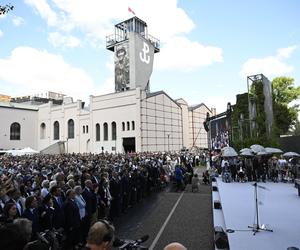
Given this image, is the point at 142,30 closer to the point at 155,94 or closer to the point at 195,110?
the point at 155,94

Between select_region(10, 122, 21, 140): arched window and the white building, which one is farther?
select_region(10, 122, 21, 140): arched window

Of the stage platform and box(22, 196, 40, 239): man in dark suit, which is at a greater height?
box(22, 196, 40, 239): man in dark suit

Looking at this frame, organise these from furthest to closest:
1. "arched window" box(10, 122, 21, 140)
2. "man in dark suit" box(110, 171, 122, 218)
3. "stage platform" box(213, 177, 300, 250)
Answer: "arched window" box(10, 122, 21, 140) < "man in dark suit" box(110, 171, 122, 218) < "stage platform" box(213, 177, 300, 250)

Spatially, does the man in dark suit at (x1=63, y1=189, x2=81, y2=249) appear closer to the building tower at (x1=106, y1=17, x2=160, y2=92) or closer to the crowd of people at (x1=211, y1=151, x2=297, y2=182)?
the crowd of people at (x1=211, y1=151, x2=297, y2=182)

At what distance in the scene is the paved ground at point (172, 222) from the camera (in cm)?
841

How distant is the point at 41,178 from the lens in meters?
10.2

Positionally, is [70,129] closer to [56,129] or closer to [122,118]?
[56,129]

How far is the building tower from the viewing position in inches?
2131

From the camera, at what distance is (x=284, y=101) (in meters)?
46.4

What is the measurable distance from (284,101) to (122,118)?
28.5 m

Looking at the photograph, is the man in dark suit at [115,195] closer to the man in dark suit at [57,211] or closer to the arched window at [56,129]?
the man in dark suit at [57,211]

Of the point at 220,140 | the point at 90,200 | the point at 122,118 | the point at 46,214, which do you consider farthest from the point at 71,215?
the point at 122,118

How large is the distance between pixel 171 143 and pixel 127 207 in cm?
4222

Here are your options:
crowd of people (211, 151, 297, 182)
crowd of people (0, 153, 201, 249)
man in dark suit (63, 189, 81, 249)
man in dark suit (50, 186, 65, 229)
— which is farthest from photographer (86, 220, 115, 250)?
crowd of people (211, 151, 297, 182)
